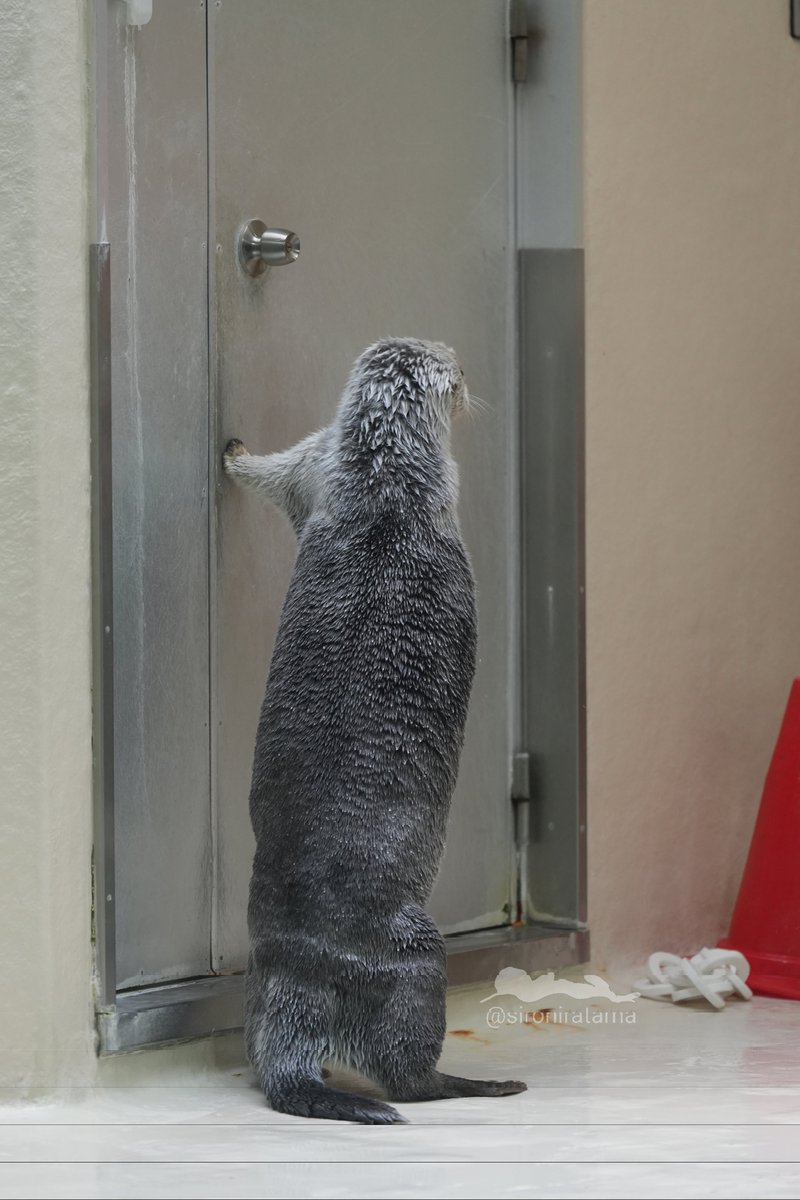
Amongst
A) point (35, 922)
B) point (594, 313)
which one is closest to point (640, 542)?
point (594, 313)

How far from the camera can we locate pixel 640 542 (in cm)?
329

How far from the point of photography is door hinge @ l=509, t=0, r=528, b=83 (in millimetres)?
3176

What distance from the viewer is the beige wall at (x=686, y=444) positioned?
3.21m

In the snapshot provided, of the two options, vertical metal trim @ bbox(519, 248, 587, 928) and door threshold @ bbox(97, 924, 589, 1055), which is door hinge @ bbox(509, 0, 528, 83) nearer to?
vertical metal trim @ bbox(519, 248, 587, 928)

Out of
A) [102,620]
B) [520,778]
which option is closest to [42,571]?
[102,620]

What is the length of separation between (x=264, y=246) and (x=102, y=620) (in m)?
0.70

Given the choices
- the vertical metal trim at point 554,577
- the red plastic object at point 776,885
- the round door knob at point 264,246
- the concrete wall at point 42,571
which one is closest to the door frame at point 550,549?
the vertical metal trim at point 554,577

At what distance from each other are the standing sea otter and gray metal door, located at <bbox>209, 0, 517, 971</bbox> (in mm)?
329

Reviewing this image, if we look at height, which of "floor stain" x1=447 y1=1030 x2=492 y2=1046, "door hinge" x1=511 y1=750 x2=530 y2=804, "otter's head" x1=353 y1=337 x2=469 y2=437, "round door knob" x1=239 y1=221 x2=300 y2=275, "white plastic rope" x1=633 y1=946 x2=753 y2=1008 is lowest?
"floor stain" x1=447 y1=1030 x2=492 y2=1046

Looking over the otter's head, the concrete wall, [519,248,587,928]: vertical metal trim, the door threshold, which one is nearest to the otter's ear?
the otter's head

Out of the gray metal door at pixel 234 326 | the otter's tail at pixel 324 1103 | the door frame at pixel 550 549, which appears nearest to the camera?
the otter's tail at pixel 324 1103

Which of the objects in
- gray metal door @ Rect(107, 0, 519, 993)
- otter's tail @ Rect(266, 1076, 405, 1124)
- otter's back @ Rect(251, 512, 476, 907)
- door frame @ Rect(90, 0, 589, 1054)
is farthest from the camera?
door frame @ Rect(90, 0, 589, 1054)

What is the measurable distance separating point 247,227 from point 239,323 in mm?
156

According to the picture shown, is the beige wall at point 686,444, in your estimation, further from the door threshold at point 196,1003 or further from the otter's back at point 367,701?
the otter's back at point 367,701
